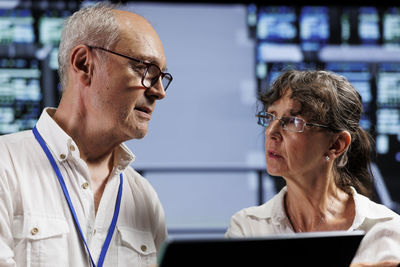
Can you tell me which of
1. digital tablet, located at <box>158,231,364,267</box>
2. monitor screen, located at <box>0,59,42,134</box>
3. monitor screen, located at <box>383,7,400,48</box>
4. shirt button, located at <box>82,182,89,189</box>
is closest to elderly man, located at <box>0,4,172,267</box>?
shirt button, located at <box>82,182,89,189</box>

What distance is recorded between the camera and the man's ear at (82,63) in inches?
71.4

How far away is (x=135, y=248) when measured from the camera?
179 cm

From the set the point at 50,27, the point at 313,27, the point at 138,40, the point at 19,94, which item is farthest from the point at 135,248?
the point at 313,27

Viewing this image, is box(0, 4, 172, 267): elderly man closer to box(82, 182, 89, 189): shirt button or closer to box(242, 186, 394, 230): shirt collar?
box(82, 182, 89, 189): shirt button

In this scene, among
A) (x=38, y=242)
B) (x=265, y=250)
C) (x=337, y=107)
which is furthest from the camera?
(x=337, y=107)

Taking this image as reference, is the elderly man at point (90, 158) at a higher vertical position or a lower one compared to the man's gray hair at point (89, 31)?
lower

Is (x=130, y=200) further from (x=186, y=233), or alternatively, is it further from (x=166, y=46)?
(x=166, y=46)

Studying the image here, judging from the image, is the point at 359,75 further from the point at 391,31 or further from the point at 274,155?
the point at 274,155

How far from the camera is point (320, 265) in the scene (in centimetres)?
127

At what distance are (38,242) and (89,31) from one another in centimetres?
72

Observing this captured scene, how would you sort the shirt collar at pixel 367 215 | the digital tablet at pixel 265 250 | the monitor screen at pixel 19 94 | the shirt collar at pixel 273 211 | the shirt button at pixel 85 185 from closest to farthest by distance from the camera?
the digital tablet at pixel 265 250 → the shirt button at pixel 85 185 → the shirt collar at pixel 367 215 → the shirt collar at pixel 273 211 → the monitor screen at pixel 19 94

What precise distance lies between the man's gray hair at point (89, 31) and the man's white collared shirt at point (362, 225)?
0.79 meters

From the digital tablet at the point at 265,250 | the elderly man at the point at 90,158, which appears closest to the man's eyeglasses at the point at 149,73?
the elderly man at the point at 90,158

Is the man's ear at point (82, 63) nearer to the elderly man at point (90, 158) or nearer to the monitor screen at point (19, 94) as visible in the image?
the elderly man at point (90, 158)
